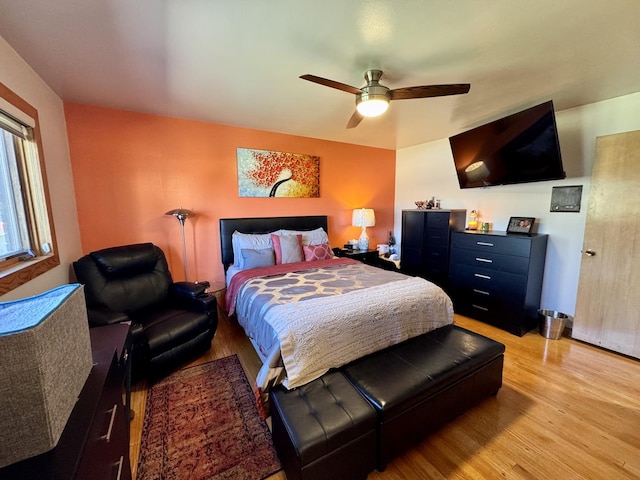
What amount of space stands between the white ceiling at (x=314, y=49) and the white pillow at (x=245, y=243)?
1465 millimetres

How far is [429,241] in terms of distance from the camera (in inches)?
150

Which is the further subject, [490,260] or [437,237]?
[437,237]

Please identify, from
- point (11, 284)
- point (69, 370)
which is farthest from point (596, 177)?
point (11, 284)

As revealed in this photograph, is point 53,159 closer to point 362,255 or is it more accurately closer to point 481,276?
point 362,255

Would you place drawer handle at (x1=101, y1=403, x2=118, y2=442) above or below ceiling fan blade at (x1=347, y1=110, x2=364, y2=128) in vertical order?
below

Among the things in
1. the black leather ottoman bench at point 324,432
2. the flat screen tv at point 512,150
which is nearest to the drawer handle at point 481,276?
the flat screen tv at point 512,150

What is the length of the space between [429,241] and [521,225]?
3.56ft

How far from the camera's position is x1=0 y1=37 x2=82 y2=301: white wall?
5.45ft

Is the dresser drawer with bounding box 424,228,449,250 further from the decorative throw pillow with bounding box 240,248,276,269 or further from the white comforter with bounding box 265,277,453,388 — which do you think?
the decorative throw pillow with bounding box 240,248,276,269

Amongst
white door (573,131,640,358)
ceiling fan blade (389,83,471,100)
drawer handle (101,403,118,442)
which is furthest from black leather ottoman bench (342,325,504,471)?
ceiling fan blade (389,83,471,100)

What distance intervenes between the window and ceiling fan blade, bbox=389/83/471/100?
2479mm

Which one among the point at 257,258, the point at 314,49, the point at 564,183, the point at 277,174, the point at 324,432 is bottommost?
the point at 324,432

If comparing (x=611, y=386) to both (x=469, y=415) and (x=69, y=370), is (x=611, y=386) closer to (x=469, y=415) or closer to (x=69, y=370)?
(x=469, y=415)

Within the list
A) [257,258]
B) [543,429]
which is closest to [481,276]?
[543,429]
